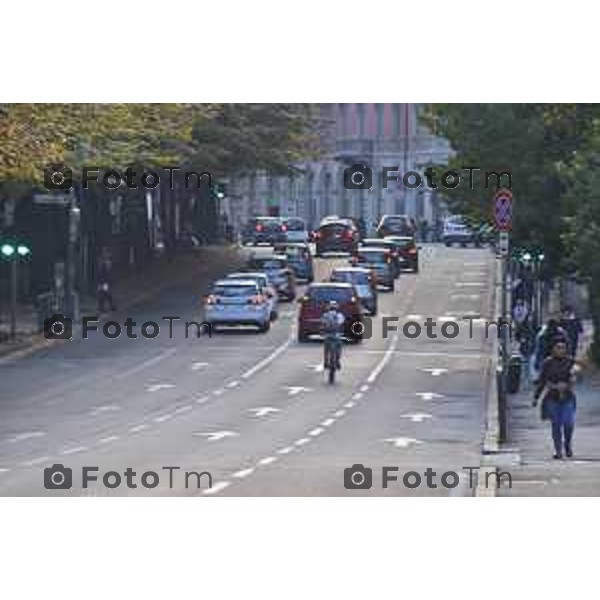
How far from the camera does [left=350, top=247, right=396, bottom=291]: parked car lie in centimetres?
6334

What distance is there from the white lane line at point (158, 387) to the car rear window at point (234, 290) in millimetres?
5658

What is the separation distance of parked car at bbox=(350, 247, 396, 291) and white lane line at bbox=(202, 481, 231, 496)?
34438mm

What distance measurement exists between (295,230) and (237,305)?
1017 cm

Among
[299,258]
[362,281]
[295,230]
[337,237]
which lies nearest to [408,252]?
[337,237]

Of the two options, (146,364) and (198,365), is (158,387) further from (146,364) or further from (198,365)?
(146,364)

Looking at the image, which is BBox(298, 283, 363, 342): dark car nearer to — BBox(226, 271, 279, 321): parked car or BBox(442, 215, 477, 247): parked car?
BBox(226, 271, 279, 321): parked car

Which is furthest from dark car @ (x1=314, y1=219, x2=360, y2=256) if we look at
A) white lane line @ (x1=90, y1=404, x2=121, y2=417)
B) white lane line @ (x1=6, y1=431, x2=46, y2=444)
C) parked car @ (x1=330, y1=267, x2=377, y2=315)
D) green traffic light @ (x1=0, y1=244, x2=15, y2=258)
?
white lane line @ (x1=6, y1=431, x2=46, y2=444)

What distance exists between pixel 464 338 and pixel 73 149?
38.1 feet

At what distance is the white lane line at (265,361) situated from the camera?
47.6 m

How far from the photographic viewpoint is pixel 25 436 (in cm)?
3522

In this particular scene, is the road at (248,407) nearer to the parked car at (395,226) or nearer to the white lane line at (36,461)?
the white lane line at (36,461)

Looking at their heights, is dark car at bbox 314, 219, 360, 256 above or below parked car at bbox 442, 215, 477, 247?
above

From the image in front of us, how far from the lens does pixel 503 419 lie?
3522 cm

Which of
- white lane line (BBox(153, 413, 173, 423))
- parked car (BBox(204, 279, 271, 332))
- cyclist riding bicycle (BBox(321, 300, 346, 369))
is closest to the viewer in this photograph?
white lane line (BBox(153, 413, 173, 423))
